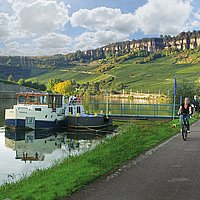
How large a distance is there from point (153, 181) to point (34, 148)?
17835 mm

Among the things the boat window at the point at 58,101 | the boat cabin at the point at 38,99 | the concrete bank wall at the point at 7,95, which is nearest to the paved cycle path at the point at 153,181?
the boat cabin at the point at 38,99

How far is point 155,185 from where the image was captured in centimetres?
873

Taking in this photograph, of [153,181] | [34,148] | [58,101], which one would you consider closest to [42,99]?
[58,101]

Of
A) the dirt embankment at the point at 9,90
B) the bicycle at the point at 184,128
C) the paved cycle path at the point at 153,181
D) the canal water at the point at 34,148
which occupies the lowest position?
the canal water at the point at 34,148

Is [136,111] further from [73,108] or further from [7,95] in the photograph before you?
[7,95]

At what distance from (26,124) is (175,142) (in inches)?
887

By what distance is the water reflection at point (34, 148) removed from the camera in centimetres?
1703

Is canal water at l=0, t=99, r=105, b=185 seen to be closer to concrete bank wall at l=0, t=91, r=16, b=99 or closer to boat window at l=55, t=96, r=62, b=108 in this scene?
boat window at l=55, t=96, r=62, b=108

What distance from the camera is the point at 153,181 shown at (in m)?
9.16

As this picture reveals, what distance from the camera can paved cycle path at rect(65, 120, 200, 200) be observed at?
783 cm

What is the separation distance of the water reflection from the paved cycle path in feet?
17.6

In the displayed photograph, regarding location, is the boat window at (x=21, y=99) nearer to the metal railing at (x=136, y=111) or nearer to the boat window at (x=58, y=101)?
the boat window at (x=58, y=101)

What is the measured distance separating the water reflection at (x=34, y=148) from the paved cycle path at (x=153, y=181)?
5368mm

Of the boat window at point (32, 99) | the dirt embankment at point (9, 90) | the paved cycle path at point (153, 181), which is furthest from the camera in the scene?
the dirt embankment at point (9, 90)
